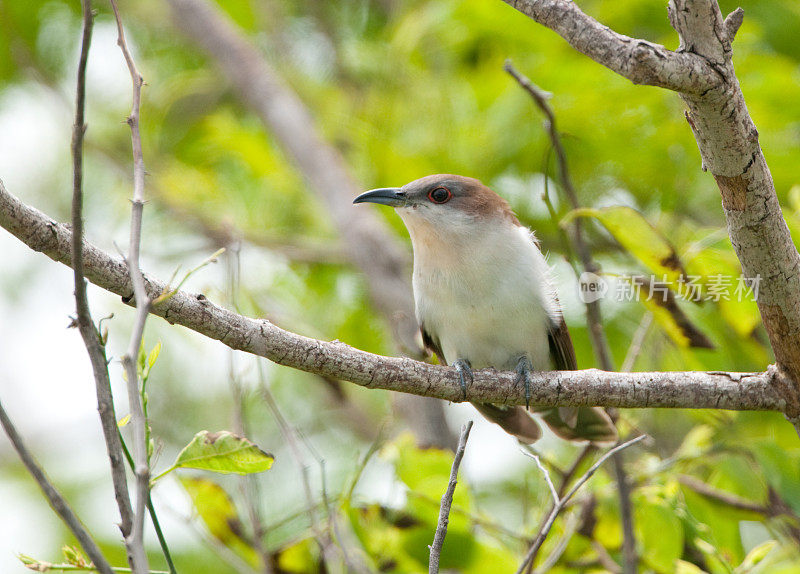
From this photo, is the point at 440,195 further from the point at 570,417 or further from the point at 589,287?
the point at 570,417

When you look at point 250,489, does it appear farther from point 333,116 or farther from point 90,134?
point 90,134

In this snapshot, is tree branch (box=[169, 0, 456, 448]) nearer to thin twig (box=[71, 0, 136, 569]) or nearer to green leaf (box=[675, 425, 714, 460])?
green leaf (box=[675, 425, 714, 460])

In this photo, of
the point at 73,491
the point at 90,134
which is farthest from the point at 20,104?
the point at 73,491

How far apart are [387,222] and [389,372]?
3.42 meters

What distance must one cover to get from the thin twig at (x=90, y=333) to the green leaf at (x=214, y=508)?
1.60 meters

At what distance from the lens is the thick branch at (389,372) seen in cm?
202

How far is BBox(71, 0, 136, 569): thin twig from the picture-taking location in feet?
4.73

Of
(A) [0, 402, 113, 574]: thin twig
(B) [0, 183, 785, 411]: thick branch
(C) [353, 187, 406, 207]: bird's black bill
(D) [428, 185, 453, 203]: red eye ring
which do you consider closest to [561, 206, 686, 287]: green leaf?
(B) [0, 183, 785, 411]: thick branch

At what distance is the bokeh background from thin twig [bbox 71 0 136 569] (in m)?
1.37

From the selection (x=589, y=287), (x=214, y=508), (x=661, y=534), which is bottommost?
(x=661, y=534)

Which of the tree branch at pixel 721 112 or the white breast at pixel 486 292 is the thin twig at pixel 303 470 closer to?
the white breast at pixel 486 292

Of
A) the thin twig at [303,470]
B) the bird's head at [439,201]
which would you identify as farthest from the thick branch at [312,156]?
the thin twig at [303,470]

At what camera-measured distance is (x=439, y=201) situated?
152 inches

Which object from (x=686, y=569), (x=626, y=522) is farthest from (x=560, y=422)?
(x=686, y=569)
